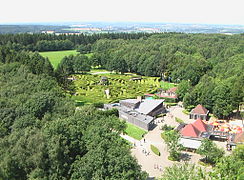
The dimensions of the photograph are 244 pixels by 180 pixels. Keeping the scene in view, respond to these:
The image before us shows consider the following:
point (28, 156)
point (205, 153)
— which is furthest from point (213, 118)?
point (28, 156)

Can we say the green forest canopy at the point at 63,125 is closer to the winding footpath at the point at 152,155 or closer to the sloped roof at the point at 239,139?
the winding footpath at the point at 152,155

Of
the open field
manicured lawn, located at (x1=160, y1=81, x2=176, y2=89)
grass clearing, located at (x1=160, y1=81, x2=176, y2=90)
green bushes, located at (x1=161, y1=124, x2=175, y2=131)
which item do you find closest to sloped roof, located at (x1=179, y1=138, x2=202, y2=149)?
green bushes, located at (x1=161, y1=124, x2=175, y2=131)

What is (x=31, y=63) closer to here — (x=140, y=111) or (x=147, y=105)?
(x=140, y=111)

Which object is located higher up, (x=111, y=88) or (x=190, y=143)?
(x=111, y=88)

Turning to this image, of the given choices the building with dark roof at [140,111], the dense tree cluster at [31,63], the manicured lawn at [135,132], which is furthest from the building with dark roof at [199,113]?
the dense tree cluster at [31,63]

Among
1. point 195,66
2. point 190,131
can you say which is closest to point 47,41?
point 195,66

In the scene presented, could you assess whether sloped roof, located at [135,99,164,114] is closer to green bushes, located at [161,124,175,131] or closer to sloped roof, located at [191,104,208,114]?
green bushes, located at [161,124,175,131]

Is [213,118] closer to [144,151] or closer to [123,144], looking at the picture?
[144,151]
